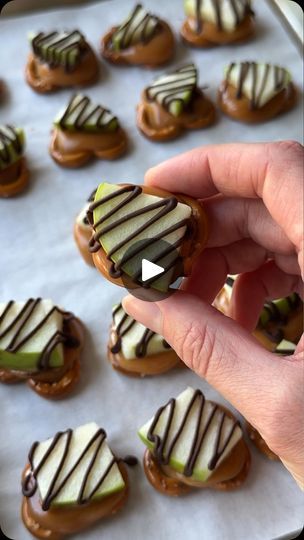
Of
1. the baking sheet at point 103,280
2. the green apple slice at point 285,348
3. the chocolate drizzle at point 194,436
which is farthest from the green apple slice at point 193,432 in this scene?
the green apple slice at point 285,348

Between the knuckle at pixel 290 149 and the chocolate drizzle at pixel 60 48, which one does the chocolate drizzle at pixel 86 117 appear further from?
the knuckle at pixel 290 149

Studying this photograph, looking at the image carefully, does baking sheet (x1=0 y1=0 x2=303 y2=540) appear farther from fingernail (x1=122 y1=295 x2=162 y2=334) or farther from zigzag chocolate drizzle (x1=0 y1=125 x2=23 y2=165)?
fingernail (x1=122 y1=295 x2=162 y2=334)

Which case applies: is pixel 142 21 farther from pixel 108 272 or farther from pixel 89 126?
pixel 108 272

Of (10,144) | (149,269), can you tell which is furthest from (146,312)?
(10,144)

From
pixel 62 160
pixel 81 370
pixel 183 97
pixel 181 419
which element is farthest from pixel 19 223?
pixel 181 419

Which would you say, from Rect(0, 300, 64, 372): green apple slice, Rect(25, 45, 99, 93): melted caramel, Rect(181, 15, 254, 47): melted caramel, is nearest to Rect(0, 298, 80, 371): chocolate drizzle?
Rect(0, 300, 64, 372): green apple slice
